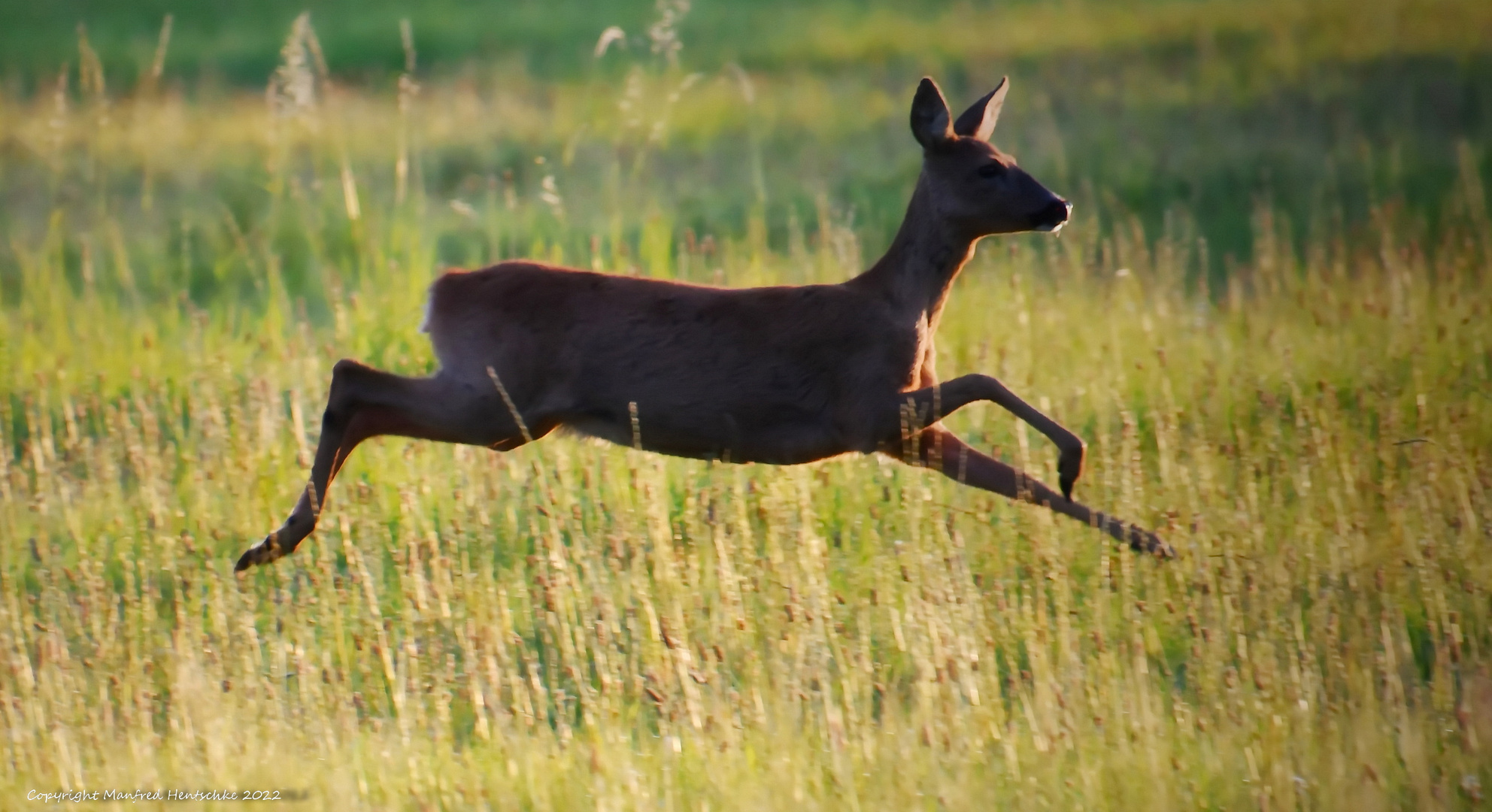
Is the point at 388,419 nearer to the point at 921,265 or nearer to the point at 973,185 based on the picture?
the point at 921,265

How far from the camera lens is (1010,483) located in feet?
18.4

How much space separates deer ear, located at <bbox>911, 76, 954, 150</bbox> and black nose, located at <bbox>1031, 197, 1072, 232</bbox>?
42 centimetres

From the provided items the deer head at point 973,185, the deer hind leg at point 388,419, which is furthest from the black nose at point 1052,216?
the deer hind leg at point 388,419

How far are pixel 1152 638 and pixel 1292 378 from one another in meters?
2.48

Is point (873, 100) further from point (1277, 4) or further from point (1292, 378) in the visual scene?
point (1292, 378)

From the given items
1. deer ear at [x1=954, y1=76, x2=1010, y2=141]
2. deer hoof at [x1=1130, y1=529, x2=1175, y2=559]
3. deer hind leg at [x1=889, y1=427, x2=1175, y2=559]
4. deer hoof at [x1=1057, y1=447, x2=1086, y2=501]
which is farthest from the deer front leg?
deer ear at [x1=954, y1=76, x2=1010, y2=141]

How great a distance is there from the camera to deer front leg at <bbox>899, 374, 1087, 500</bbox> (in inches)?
210

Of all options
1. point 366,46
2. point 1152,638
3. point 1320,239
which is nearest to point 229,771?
point 1152,638

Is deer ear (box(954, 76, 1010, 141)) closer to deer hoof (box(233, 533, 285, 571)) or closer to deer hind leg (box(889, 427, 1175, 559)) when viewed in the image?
deer hind leg (box(889, 427, 1175, 559))

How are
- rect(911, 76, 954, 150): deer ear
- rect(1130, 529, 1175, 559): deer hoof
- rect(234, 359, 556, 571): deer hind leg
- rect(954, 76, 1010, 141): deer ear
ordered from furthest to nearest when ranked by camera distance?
rect(954, 76, 1010, 141): deer ear < rect(911, 76, 954, 150): deer ear < rect(234, 359, 556, 571): deer hind leg < rect(1130, 529, 1175, 559): deer hoof

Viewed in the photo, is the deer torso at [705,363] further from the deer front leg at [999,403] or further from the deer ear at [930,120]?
the deer ear at [930,120]

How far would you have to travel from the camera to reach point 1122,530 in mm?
5477

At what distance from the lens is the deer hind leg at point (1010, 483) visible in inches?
215

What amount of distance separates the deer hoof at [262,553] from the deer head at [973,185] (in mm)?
2402
